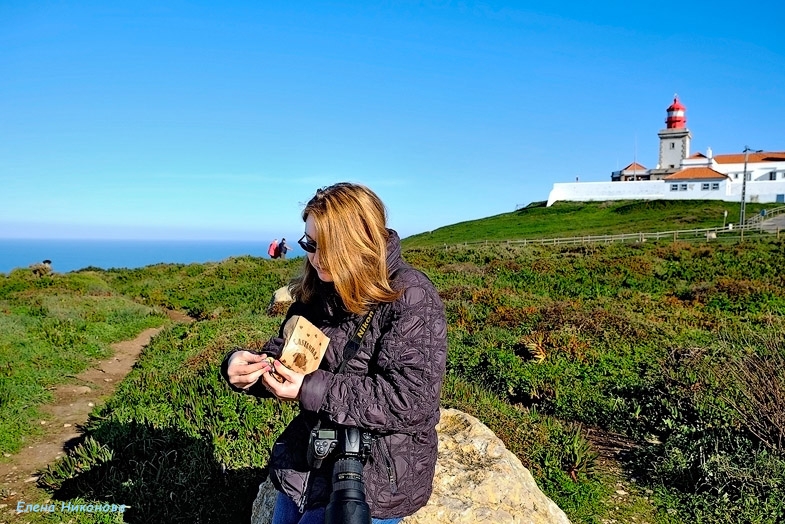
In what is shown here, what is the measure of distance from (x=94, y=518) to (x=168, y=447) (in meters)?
0.82

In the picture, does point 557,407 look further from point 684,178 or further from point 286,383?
point 684,178

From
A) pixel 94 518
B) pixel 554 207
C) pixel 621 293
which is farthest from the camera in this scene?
pixel 554 207

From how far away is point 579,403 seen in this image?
283 inches

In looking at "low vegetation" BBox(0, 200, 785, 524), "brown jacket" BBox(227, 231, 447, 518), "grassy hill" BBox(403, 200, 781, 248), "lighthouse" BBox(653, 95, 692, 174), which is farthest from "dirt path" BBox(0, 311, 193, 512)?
"lighthouse" BBox(653, 95, 692, 174)

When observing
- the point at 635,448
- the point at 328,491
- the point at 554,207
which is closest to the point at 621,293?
the point at 635,448

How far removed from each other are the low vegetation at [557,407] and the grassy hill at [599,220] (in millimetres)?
32371

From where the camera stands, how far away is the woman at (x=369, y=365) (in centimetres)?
203

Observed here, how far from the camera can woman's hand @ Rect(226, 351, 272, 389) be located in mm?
2092

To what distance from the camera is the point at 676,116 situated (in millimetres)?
75250

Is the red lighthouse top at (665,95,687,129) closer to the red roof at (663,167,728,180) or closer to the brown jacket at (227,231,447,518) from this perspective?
the red roof at (663,167,728,180)

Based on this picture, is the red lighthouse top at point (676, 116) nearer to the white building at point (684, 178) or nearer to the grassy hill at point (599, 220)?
the white building at point (684, 178)

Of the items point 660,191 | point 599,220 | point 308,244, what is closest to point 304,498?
point 308,244

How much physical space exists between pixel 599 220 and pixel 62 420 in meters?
53.3

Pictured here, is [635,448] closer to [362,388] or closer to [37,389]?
[362,388]
